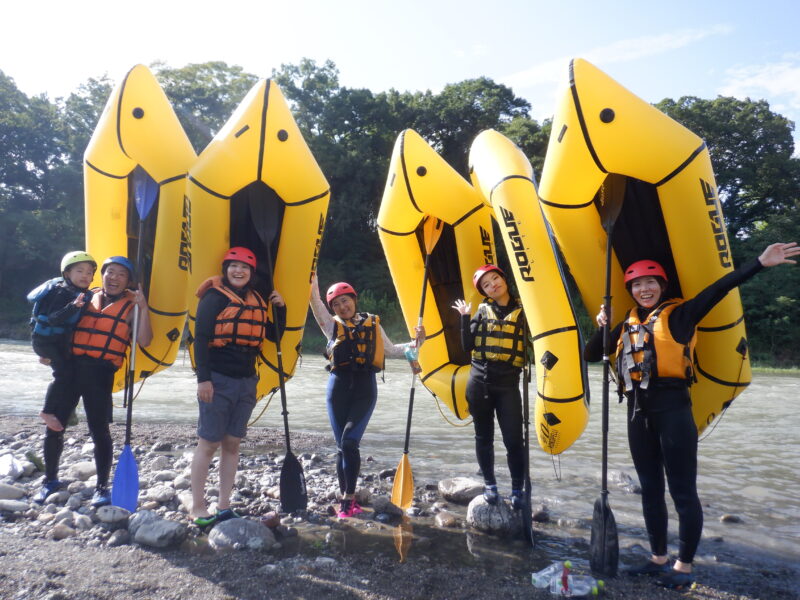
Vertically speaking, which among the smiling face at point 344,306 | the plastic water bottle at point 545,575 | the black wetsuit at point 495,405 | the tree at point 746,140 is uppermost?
the tree at point 746,140

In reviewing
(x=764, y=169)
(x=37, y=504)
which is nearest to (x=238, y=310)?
(x=37, y=504)

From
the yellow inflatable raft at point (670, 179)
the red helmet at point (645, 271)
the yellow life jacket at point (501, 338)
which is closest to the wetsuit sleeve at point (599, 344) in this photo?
the red helmet at point (645, 271)

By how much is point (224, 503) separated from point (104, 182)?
2.52 metres

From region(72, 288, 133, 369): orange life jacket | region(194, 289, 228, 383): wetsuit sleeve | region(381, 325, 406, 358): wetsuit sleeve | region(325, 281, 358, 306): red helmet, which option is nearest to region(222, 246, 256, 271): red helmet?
region(194, 289, 228, 383): wetsuit sleeve

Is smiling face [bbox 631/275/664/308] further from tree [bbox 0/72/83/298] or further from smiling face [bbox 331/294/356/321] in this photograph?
tree [bbox 0/72/83/298]

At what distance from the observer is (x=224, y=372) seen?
2875 mm

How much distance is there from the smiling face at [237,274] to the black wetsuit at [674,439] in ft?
6.73

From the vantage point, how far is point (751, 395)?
10.4 meters

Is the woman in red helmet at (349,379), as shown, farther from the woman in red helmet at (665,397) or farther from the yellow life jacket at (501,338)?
the woman in red helmet at (665,397)

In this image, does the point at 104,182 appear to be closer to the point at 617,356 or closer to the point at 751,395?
the point at 617,356

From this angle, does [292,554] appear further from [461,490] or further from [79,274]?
[79,274]

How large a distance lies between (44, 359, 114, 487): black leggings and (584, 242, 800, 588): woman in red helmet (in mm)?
2820

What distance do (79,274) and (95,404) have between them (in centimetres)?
77

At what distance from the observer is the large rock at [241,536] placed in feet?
9.05
